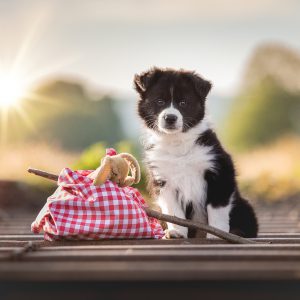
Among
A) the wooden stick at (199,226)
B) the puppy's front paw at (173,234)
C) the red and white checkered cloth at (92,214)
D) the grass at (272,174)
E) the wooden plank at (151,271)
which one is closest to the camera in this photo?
the wooden plank at (151,271)

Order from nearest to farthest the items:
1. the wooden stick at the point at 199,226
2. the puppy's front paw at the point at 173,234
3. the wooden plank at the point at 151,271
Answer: the wooden plank at the point at 151,271
the wooden stick at the point at 199,226
the puppy's front paw at the point at 173,234

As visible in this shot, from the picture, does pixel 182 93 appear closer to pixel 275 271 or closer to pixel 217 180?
pixel 217 180

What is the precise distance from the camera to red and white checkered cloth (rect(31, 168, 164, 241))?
3.92m

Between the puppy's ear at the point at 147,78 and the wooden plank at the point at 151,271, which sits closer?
the wooden plank at the point at 151,271

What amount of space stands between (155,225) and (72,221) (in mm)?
649

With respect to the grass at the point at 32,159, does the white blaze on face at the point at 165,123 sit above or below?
below

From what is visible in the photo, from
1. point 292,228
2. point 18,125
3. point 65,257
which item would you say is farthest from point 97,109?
point 65,257

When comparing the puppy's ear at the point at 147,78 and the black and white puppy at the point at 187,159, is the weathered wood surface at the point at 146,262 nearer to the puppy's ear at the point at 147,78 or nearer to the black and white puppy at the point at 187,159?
the black and white puppy at the point at 187,159

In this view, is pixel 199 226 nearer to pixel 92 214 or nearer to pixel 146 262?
pixel 92 214

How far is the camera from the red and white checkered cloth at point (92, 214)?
392cm

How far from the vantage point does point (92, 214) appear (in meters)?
3.99

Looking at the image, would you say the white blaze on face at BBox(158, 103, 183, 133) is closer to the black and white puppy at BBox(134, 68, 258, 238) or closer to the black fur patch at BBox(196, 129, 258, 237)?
the black and white puppy at BBox(134, 68, 258, 238)

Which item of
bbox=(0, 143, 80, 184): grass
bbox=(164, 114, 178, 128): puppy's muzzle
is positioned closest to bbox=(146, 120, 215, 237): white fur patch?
bbox=(164, 114, 178, 128): puppy's muzzle

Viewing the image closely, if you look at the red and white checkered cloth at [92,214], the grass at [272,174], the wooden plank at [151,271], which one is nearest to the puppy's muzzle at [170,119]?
the red and white checkered cloth at [92,214]
